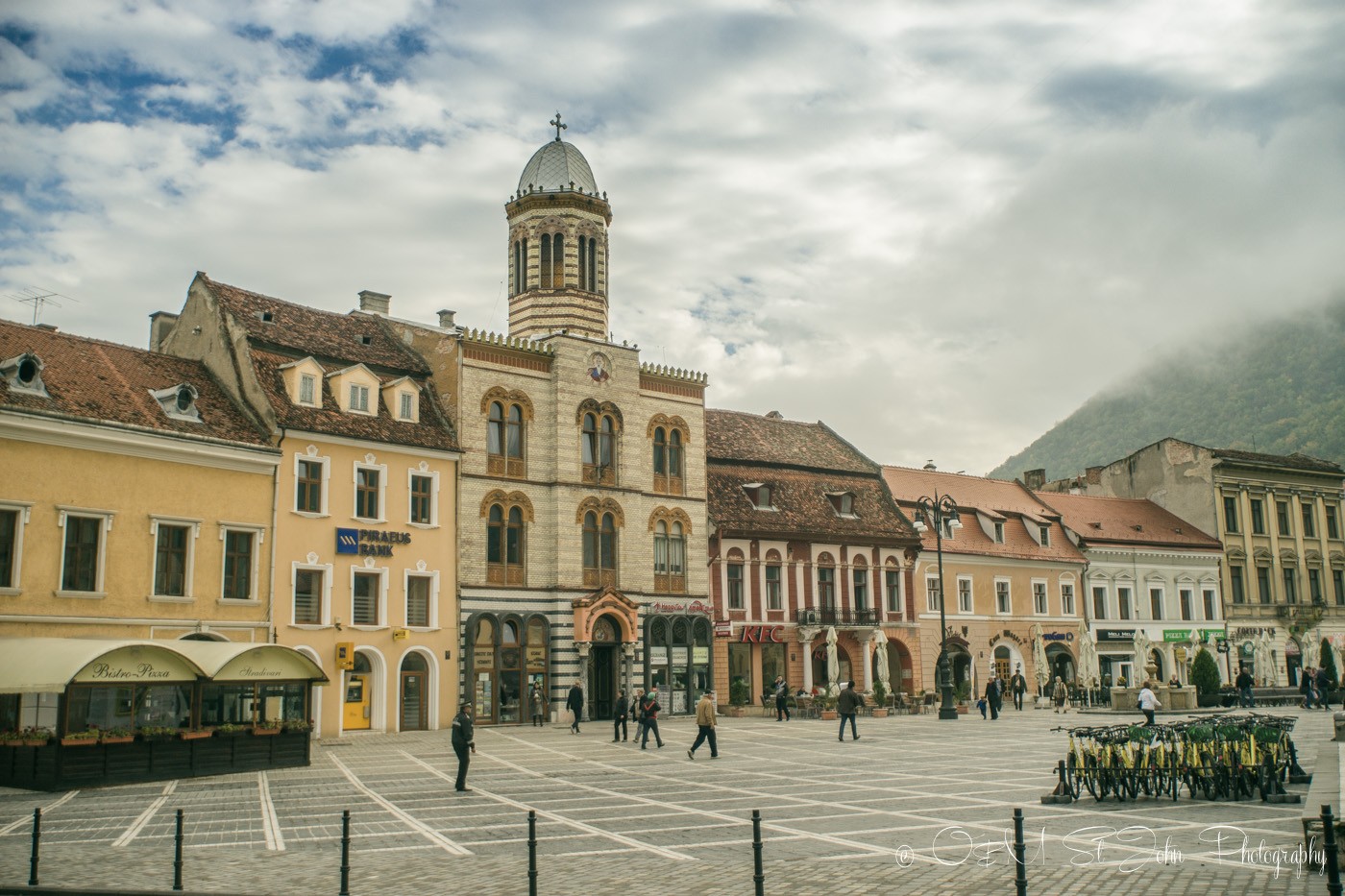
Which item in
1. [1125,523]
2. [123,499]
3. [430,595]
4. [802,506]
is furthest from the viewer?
[1125,523]

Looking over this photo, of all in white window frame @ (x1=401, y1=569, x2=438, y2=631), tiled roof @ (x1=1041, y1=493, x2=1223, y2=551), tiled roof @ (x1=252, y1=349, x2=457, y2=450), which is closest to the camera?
tiled roof @ (x1=252, y1=349, x2=457, y2=450)

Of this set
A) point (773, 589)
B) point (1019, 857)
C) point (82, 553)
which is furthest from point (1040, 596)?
point (1019, 857)

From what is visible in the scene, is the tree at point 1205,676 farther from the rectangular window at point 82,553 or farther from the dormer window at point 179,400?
the rectangular window at point 82,553

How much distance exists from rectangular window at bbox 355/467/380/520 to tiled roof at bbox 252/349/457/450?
117 centimetres

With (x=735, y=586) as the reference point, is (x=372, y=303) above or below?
above

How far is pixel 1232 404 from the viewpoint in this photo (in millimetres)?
111312

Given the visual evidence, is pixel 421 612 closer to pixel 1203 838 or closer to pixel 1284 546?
pixel 1203 838

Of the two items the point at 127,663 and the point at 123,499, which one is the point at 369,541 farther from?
the point at 127,663

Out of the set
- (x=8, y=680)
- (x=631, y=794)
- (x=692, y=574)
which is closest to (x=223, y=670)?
(x=8, y=680)

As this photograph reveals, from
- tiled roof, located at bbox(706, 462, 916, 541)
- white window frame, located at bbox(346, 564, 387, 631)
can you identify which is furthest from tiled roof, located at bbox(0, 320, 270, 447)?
tiled roof, located at bbox(706, 462, 916, 541)

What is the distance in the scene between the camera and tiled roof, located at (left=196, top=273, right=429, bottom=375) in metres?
38.7

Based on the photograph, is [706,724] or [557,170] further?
[557,170]

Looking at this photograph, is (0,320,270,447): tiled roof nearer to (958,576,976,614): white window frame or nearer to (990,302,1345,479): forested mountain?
(958,576,976,614): white window frame

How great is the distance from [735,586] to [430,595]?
1440cm
